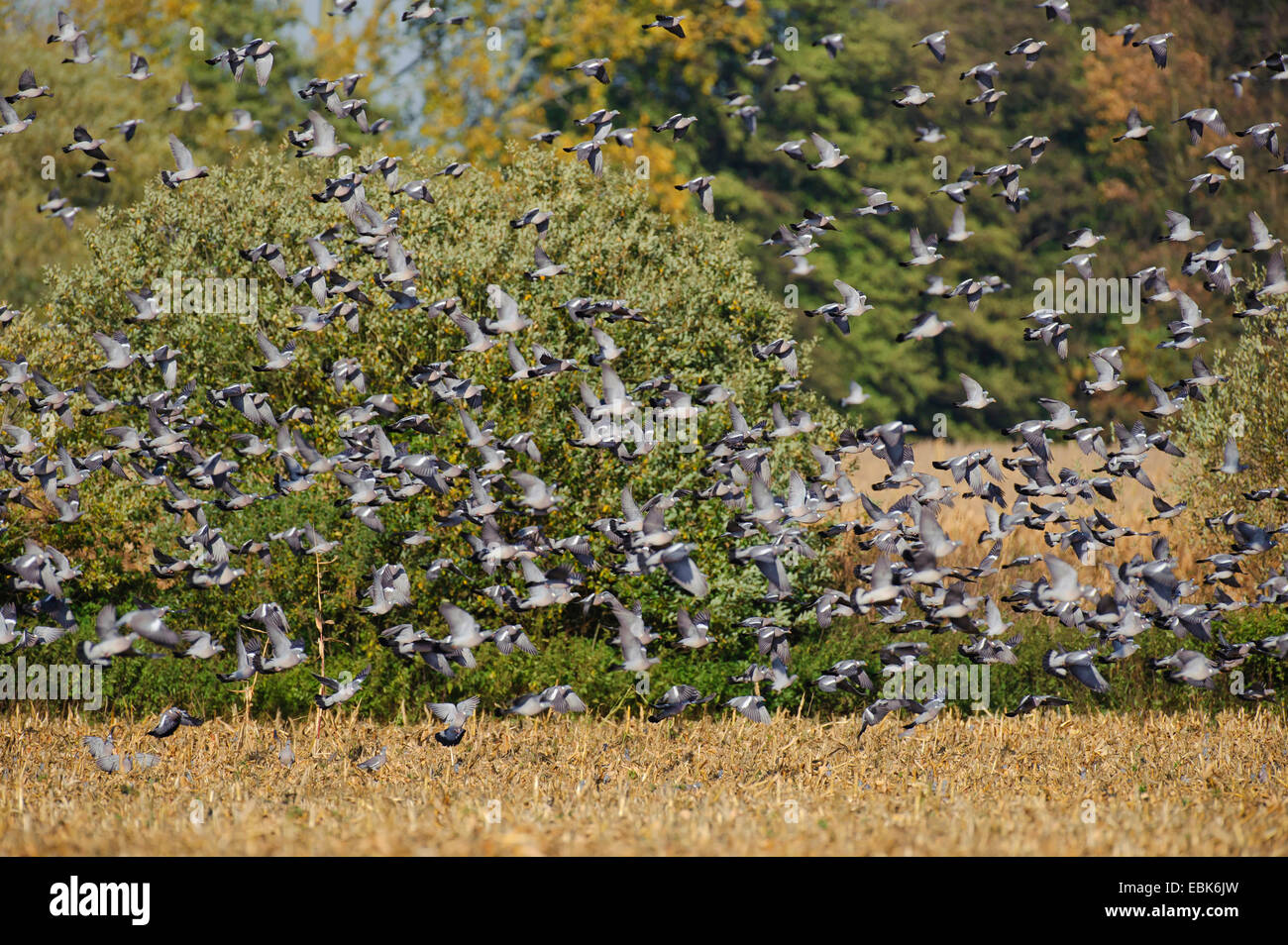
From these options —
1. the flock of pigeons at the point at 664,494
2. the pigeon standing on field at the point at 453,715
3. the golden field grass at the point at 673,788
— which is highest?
the flock of pigeons at the point at 664,494

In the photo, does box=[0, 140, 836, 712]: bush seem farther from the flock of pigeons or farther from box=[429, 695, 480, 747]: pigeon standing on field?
box=[429, 695, 480, 747]: pigeon standing on field

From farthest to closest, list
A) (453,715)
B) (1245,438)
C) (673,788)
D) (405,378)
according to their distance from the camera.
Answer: (1245,438) → (405,378) → (453,715) → (673,788)

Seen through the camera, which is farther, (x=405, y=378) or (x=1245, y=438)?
(x=1245, y=438)

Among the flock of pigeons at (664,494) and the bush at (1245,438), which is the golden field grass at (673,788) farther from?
the bush at (1245,438)

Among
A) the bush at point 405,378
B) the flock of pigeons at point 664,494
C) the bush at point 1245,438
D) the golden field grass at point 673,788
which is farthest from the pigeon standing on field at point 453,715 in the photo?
the bush at point 1245,438

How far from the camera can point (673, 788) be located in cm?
1222

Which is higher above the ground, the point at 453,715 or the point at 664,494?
the point at 664,494

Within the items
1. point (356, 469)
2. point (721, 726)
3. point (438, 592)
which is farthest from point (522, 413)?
point (721, 726)

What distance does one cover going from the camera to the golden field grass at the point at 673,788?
930cm

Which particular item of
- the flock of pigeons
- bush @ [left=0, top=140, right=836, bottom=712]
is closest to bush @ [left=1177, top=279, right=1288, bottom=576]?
the flock of pigeons

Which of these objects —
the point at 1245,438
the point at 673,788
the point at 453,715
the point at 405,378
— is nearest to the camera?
the point at 673,788

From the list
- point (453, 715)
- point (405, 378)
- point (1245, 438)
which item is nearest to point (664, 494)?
point (453, 715)

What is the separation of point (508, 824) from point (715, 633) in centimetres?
865

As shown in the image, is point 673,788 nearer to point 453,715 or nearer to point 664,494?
point 453,715
